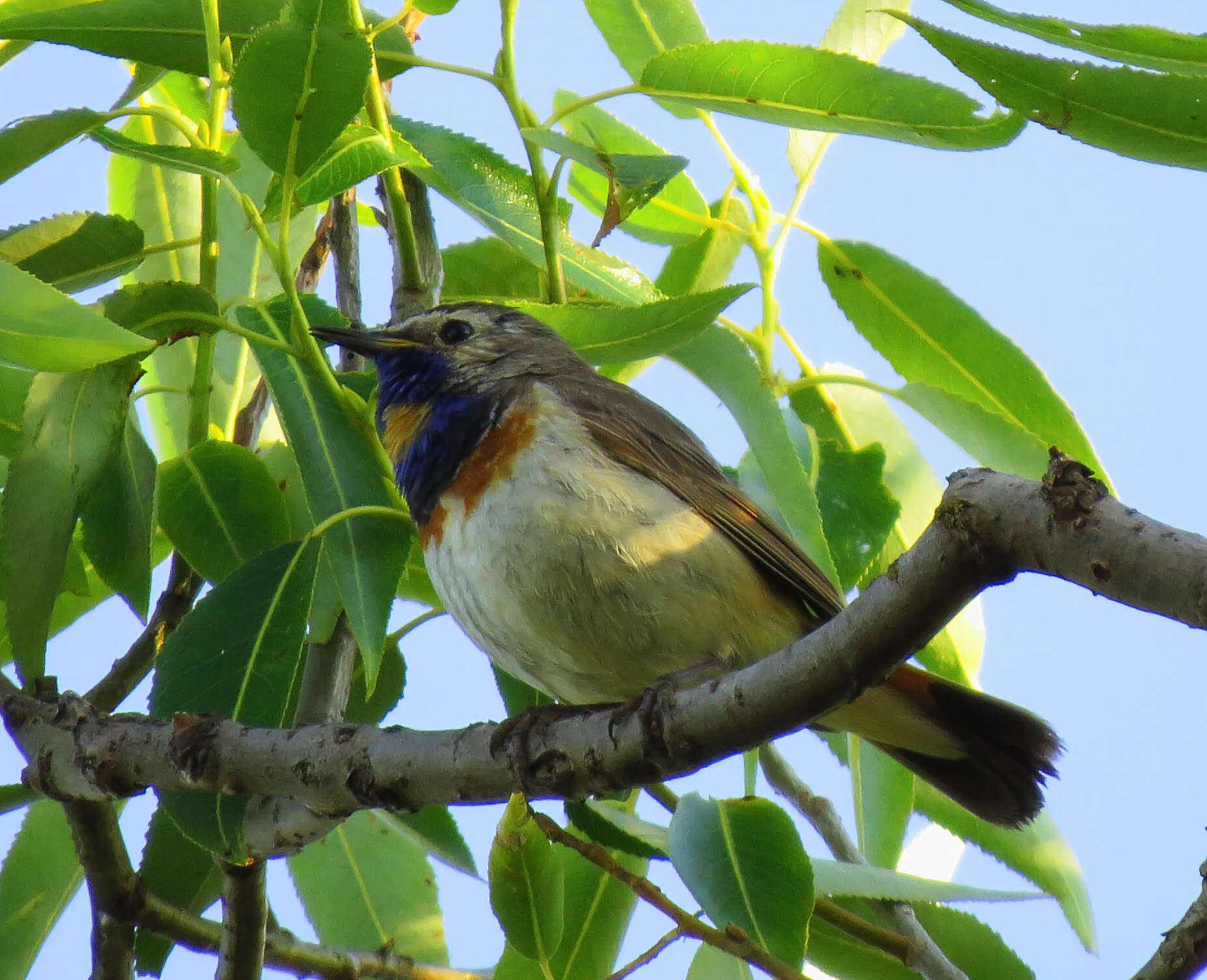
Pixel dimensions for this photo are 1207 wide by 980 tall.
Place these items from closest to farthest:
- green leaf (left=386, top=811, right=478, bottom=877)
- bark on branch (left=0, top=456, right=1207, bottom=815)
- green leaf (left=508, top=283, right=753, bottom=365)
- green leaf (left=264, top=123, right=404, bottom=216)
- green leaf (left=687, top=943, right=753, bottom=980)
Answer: bark on branch (left=0, top=456, right=1207, bottom=815)
green leaf (left=508, top=283, right=753, bottom=365)
green leaf (left=264, top=123, right=404, bottom=216)
green leaf (left=687, top=943, right=753, bottom=980)
green leaf (left=386, top=811, right=478, bottom=877)

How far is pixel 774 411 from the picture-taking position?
3.56 m

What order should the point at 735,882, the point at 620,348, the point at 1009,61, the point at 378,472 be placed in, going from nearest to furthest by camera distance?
the point at 1009,61 < the point at 735,882 < the point at 620,348 < the point at 378,472

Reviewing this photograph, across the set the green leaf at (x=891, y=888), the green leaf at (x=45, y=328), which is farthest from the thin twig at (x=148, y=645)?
the green leaf at (x=891, y=888)

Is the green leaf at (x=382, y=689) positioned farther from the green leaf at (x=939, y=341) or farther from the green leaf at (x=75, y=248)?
the green leaf at (x=939, y=341)

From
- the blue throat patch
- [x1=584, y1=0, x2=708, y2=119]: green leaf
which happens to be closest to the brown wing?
the blue throat patch

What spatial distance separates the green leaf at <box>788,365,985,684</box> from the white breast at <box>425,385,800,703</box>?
2.28 ft

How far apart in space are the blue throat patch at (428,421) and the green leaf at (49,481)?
2.74 feet

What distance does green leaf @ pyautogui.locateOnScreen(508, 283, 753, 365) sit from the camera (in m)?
3.17

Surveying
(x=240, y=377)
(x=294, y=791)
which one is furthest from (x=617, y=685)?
(x=240, y=377)

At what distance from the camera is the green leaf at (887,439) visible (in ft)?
13.9

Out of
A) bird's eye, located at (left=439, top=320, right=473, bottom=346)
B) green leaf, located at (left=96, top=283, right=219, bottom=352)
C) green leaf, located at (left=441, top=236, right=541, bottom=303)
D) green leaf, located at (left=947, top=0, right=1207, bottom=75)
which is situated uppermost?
green leaf, located at (left=441, top=236, right=541, bottom=303)

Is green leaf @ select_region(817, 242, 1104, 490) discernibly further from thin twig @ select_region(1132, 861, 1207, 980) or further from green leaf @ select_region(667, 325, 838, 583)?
thin twig @ select_region(1132, 861, 1207, 980)

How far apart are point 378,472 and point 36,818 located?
1.52 metres

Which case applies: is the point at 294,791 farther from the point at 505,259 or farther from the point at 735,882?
the point at 505,259
